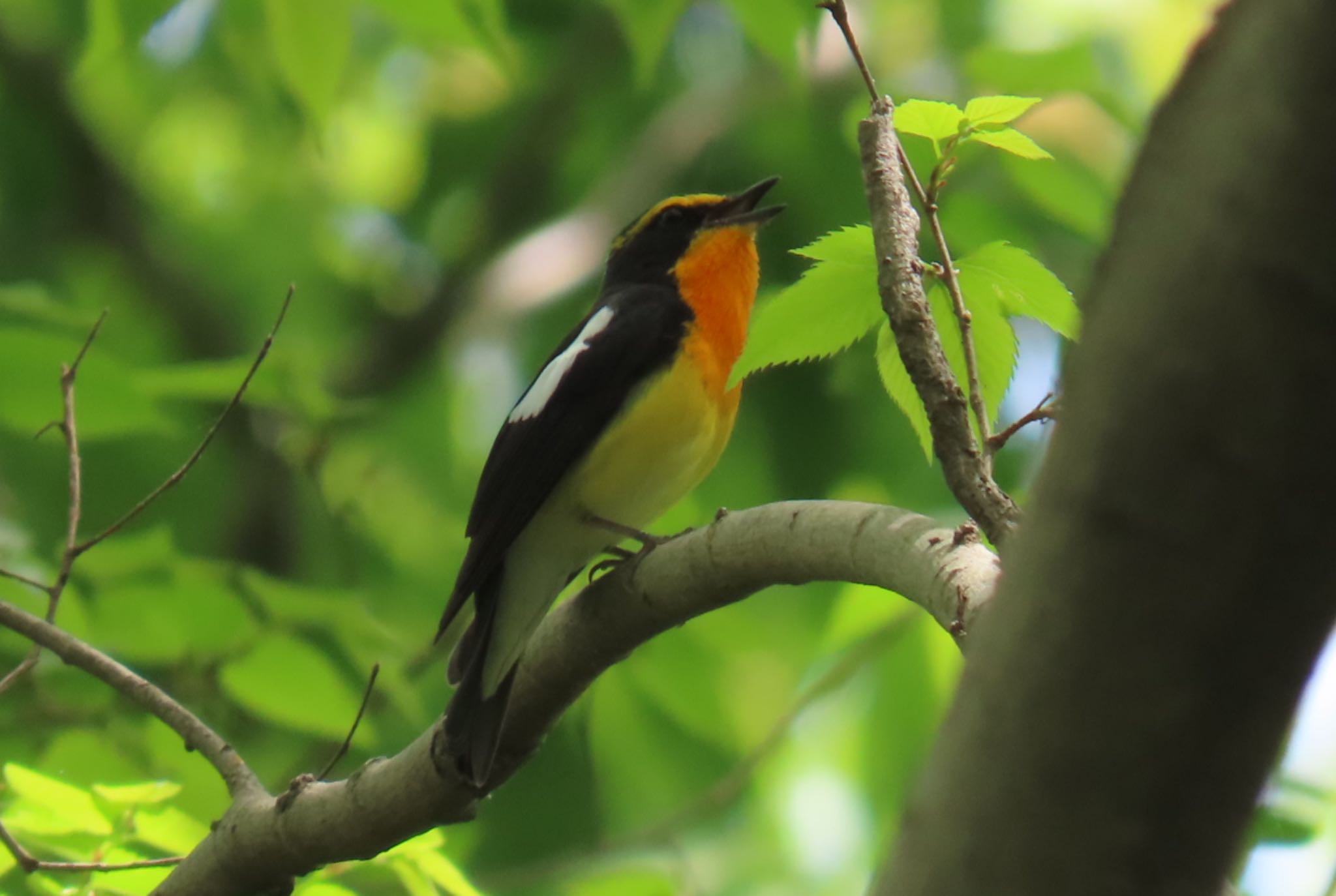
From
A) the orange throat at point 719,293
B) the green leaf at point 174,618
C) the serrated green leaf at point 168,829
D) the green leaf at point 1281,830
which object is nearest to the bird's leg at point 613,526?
the orange throat at point 719,293

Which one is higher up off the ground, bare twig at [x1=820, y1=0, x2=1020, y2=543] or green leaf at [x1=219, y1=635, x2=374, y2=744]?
bare twig at [x1=820, y1=0, x2=1020, y2=543]

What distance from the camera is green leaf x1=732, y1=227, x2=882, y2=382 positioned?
206 centimetres

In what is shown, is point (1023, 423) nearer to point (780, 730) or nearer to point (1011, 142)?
point (1011, 142)

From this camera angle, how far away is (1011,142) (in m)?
2.08

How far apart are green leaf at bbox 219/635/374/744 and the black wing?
15.6 inches

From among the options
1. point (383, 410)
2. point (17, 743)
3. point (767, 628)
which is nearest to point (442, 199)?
point (383, 410)

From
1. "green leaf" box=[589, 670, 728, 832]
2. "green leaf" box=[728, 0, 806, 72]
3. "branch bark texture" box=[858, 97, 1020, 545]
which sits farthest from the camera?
"green leaf" box=[589, 670, 728, 832]

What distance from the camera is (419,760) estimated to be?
8.80 feet

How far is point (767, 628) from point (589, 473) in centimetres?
277

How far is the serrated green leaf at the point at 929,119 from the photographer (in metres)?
2.06

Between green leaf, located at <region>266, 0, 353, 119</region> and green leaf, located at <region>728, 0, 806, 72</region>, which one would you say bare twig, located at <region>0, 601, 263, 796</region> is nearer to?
green leaf, located at <region>266, 0, 353, 119</region>

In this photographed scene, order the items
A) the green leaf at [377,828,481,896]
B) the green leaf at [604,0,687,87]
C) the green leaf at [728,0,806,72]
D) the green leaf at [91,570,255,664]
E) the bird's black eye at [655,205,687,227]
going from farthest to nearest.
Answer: the bird's black eye at [655,205,687,227]
the green leaf at [604,0,687,87]
the green leaf at [728,0,806,72]
the green leaf at [91,570,255,664]
the green leaf at [377,828,481,896]

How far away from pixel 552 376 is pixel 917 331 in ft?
7.35

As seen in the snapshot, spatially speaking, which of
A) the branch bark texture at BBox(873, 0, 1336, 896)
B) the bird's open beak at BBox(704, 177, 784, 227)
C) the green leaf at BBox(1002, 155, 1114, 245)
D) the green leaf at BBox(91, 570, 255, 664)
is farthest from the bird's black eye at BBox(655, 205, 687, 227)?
the branch bark texture at BBox(873, 0, 1336, 896)
